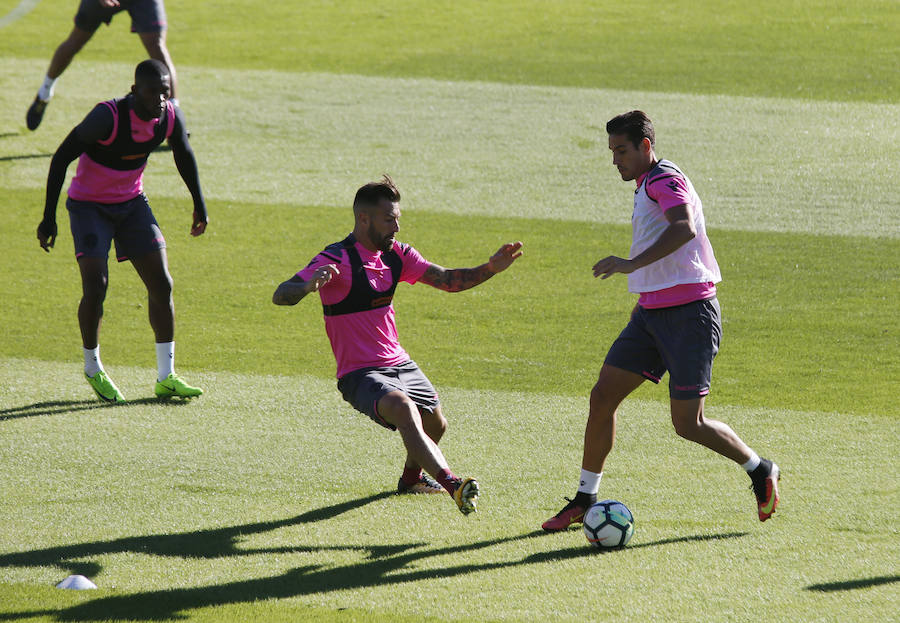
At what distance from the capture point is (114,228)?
829 cm

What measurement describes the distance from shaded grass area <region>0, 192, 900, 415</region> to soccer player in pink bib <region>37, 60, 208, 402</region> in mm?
923

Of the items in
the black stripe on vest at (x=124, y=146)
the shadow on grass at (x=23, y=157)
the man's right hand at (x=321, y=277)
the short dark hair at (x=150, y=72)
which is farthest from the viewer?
the shadow on grass at (x=23, y=157)

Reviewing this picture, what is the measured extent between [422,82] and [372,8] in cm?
479

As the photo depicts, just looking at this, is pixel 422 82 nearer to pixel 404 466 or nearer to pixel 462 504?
pixel 404 466

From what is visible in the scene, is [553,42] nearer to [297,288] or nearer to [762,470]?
[762,470]

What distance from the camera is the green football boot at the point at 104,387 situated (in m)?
8.30

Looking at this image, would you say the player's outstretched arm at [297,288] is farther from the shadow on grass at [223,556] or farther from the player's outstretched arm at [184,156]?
the player's outstretched arm at [184,156]

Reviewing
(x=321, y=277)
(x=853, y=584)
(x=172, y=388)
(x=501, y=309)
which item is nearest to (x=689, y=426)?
(x=853, y=584)

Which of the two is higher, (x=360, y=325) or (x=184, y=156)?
(x=184, y=156)

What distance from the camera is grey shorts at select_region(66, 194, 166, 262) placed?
811cm

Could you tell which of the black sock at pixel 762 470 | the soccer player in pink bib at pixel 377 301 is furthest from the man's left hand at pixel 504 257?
the black sock at pixel 762 470

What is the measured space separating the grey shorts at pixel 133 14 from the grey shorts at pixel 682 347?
9.85 meters

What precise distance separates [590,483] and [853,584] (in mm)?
1468

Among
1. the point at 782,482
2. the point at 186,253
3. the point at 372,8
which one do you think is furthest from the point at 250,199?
the point at 372,8
